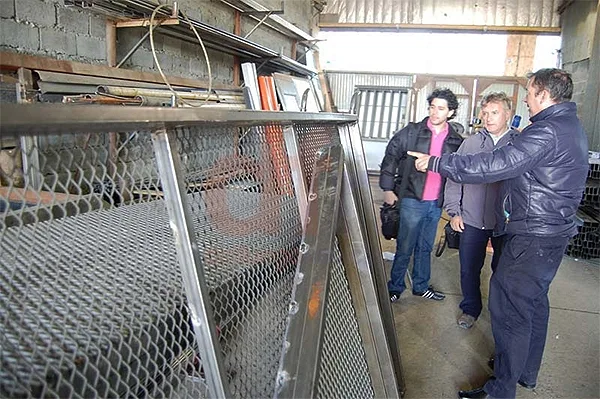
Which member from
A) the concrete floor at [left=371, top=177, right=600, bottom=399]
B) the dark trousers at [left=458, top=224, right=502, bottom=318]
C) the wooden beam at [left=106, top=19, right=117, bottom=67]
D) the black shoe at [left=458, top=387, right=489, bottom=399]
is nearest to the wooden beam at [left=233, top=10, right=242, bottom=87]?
the wooden beam at [left=106, top=19, right=117, bottom=67]

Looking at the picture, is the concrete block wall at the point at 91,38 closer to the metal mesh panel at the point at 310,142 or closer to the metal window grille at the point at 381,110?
the metal mesh panel at the point at 310,142

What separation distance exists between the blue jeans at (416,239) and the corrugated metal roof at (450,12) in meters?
6.15

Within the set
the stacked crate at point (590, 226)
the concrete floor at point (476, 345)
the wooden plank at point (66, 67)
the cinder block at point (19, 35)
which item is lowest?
the concrete floor at point (476, 345)

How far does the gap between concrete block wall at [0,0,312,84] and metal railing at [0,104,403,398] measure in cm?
167

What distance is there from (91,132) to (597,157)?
451cm

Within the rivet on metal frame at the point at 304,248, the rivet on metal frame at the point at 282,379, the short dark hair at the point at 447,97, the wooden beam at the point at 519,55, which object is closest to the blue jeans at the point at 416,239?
the short dark hair at the point at 447,97

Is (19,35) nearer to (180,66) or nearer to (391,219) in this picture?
(180,66)

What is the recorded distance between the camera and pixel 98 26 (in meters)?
3.07

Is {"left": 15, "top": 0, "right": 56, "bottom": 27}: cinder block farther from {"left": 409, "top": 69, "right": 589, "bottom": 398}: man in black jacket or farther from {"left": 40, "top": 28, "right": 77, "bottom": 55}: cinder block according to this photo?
{"left": 409, "top": 69, "right": 589, "bottom": 398}: man in black jacket

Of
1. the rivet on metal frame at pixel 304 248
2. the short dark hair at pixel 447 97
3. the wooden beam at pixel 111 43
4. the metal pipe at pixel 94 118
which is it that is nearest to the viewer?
the metal pipe at pixel 94 118

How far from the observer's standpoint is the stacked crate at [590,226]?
13.2ft

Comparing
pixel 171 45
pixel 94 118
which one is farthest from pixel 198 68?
pixel 94 118

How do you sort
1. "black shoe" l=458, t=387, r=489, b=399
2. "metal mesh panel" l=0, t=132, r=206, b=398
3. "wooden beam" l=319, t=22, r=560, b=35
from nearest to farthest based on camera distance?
"metal mesh panel" l=0, t=132, r=206, b=398
"black shoe" l=458, t=387, r=489, b=399
"wooden beam" l=319, t=22, r=560, b=35

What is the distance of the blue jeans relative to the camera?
2.87 m
